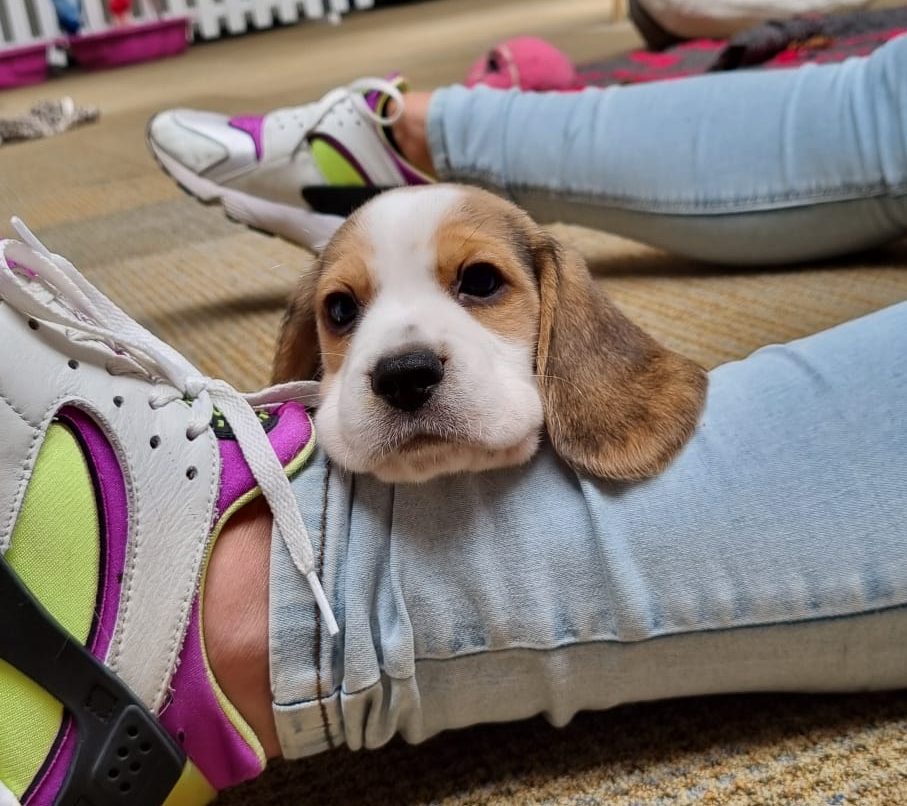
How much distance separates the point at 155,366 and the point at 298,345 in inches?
8.7

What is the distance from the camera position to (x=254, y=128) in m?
1.60

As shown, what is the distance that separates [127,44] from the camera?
600 centimetres

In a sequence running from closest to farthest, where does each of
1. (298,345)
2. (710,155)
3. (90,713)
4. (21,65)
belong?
(90,713) < (298,345) < (710,155) < (21,65)

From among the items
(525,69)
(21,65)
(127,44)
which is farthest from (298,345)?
(127,44)

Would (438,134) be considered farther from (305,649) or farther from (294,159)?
(305,649)

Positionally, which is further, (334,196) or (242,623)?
(334,196)

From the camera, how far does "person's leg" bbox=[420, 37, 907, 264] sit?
128 cm

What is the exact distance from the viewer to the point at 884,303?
1.30 metres

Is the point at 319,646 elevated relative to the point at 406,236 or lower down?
lower down

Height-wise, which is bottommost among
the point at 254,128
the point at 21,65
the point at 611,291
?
the point at 21,65

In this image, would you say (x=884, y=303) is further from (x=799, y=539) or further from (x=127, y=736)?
(x=127, y=736)

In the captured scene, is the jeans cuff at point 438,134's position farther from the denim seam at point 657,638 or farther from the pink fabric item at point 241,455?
the denim seam at point 657,638

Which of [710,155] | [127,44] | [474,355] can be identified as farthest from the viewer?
[127,44]

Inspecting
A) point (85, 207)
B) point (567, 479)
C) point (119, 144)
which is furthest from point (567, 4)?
point (567, 479)
